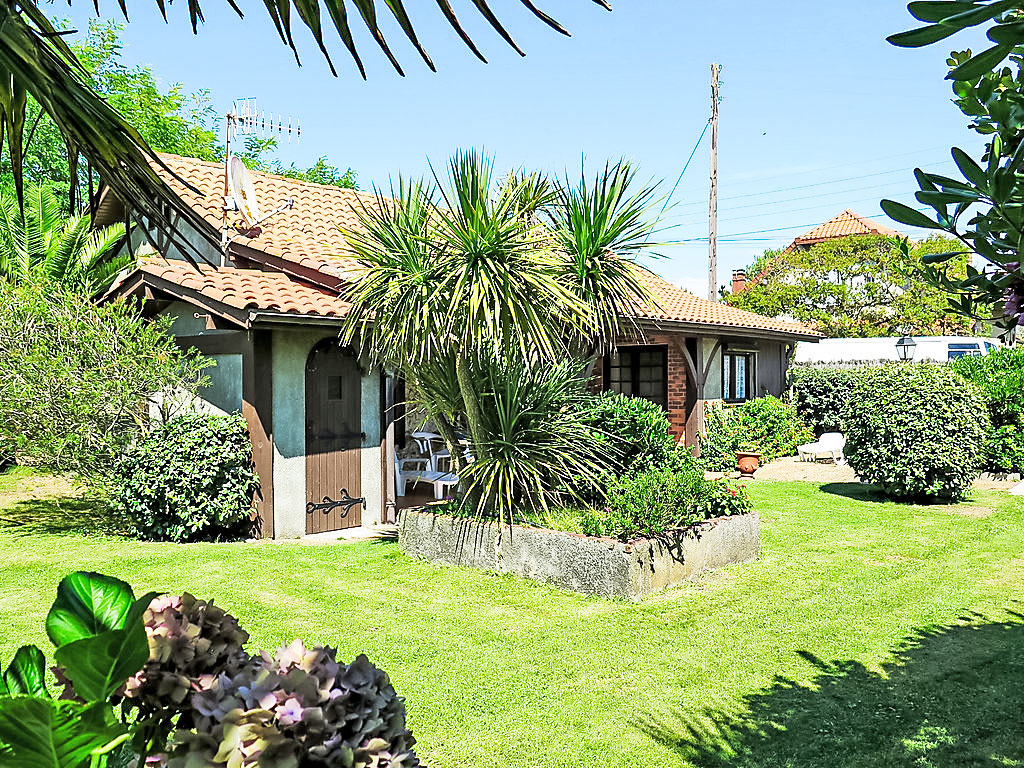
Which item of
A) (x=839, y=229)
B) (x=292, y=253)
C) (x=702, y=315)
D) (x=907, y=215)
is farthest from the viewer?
(x=839, y=229)

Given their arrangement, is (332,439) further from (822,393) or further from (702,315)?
(822,393)

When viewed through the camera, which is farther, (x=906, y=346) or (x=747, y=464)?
(x=906, y=346)

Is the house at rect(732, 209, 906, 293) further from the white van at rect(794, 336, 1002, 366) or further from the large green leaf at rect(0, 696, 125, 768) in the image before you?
the large green leaf at rect(0, 696, 125, 768)

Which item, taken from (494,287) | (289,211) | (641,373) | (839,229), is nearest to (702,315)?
(641,373)

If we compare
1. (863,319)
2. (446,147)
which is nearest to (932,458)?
(446,147)

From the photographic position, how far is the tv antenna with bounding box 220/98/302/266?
10.9 metres

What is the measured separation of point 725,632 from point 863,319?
2744cm

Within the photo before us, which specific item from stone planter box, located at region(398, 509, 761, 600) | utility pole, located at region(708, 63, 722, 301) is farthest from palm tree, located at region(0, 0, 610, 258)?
utility pole, located at region(708, 63, 722, 301)

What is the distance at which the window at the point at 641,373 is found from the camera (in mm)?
17297

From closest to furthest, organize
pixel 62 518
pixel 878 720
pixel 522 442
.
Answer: pixel 878 720 → pixel 522 442 → pixel 62 518

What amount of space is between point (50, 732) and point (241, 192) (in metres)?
11.0

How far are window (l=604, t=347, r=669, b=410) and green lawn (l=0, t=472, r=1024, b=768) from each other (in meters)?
7.66

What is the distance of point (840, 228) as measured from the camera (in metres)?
43.3

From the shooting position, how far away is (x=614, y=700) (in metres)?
4.87
